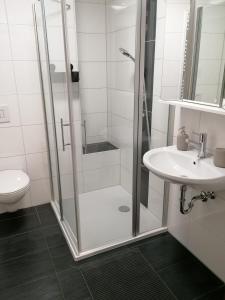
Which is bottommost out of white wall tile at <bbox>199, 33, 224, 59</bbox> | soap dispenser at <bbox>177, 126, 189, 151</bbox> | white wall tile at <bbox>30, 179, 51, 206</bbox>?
white wall tile at <bbox>30, 179, 51, 206</bbox>

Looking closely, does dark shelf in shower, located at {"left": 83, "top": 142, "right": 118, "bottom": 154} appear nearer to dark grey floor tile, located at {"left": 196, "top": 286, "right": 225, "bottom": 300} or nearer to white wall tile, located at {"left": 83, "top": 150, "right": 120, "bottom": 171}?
white wall tile, located at {"left": 83, "top": 150, "right": 120, "bottom": 171}

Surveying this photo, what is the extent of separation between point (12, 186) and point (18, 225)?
1.49 ft

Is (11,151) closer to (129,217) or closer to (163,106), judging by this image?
(129,217)

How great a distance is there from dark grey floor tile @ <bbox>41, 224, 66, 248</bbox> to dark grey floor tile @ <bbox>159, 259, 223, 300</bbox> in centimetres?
88

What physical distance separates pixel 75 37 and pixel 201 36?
122 centimetres

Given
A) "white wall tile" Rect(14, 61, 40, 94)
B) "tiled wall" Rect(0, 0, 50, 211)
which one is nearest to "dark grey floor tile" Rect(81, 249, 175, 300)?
"tiled wall" Rect(0, 0, 50, 211)

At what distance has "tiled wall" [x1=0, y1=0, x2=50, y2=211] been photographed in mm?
2150

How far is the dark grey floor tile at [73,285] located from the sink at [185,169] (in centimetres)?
95

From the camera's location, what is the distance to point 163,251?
1.99 metres

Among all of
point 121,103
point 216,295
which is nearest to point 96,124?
point 121,103

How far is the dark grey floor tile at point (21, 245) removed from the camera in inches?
78.0

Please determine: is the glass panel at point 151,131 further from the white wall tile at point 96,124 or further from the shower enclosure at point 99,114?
the white wall tile at point 96,124

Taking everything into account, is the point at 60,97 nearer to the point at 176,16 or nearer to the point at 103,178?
the point at 176,16

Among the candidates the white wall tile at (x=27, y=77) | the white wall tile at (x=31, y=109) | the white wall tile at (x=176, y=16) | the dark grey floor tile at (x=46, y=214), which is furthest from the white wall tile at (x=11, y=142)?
the white wall tile at (x=176, y=16)
